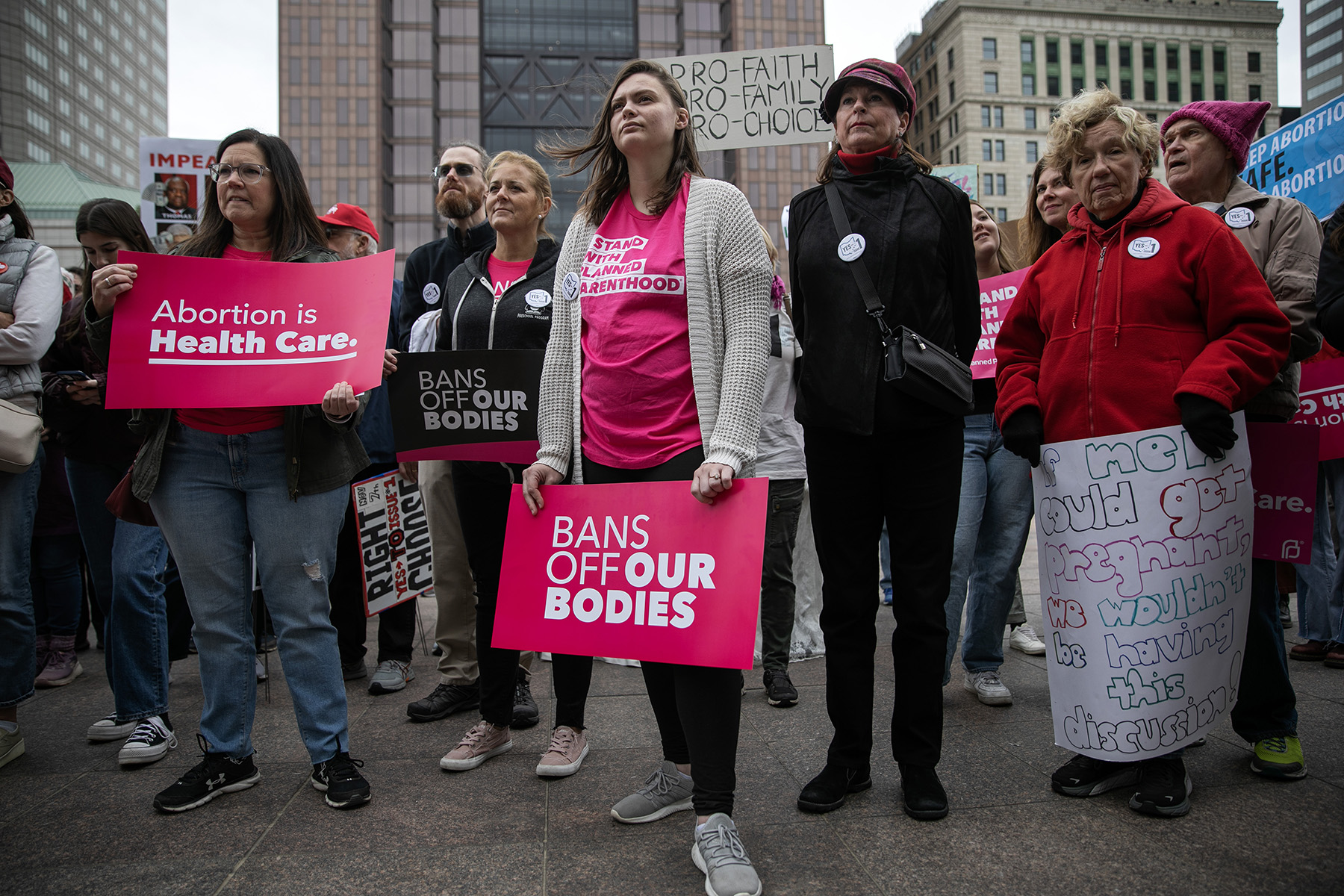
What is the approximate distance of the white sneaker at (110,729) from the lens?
3395 mm

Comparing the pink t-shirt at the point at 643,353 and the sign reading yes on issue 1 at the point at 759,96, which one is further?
the sign reading yes on issue 1 at the point at 759,96

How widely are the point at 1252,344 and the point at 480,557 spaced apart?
2.62 m

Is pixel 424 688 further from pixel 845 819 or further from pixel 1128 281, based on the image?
pixel 1128 281

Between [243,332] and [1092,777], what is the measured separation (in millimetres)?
3068

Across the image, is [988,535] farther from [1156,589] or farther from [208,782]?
[208,782]

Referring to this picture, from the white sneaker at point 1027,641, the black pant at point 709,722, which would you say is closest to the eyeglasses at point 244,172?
the black pant at point 709,722

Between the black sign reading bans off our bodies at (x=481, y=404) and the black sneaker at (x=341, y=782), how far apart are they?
1.11 meters

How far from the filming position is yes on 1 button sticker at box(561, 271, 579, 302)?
2.64 meters

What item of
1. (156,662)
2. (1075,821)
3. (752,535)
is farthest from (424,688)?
(1075,821)

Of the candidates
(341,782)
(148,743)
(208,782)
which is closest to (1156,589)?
(341,782)

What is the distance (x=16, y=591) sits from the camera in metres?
3.21

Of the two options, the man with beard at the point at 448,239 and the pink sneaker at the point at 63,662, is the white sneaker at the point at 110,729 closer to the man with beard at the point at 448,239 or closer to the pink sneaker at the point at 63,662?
the pink sneaker at the point at 63,662

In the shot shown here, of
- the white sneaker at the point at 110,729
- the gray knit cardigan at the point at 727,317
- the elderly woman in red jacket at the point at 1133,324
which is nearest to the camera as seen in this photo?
the gray knit cardigan at the point at 727,317

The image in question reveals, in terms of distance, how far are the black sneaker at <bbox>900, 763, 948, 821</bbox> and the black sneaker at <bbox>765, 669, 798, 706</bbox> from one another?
1.14 meters
